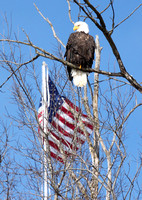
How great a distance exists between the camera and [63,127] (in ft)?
23.8

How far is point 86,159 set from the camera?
6516 millimetres

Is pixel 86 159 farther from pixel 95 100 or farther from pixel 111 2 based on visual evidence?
pixel 111 2

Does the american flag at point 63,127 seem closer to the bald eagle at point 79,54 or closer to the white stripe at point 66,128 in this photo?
the white stripe at point 66,128

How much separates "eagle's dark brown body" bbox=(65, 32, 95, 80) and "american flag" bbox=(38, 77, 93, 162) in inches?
25.9

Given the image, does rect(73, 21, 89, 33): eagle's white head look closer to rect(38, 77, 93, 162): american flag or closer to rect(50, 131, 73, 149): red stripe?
rect(38, 77, 93, 162): american flag

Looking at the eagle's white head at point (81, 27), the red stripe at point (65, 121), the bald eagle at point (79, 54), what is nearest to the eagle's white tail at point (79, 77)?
the bald eagle at point (79, 54)

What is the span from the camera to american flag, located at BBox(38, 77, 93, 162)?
6.65 m

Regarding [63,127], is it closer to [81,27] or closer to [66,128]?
[66,128]

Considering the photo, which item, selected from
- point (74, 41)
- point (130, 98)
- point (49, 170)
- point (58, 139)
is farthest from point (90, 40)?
point (49, 170)

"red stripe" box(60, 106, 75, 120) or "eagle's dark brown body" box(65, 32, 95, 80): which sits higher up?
"eagle's dark brown body" box(65, 32, 95, 80)

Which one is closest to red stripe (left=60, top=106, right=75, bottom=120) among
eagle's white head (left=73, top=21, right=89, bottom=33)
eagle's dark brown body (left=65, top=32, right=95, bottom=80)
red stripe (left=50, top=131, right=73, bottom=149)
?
red stripe (left=50, top=131, right=73, bottom=149)

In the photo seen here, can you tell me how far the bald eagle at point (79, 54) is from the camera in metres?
6.95

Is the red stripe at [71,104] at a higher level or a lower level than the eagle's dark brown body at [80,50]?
lower

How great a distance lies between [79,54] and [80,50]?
0.53 feet
